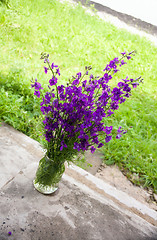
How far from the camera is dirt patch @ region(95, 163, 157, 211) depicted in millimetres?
2527

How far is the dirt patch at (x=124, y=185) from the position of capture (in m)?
2.53

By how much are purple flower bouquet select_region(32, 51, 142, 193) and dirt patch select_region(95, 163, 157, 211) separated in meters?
1.32

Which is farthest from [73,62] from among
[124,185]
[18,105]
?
[124,185]

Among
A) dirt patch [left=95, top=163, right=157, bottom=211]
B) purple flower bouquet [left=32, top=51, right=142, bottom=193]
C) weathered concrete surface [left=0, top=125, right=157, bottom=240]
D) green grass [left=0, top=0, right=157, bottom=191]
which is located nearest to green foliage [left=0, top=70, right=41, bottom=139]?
green grass [left=0, top=0, right=157, bottom=191]

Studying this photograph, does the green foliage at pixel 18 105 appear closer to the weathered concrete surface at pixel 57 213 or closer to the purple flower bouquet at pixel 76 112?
the weathered concrete surface at pixel 57 213

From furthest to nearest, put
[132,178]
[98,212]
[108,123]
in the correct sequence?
[108,123] → [132,178] → [98,212]

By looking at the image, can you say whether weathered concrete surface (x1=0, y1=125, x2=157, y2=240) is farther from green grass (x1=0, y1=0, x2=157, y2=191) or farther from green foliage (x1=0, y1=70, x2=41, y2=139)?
green foliage (x1=0, y1=70, x2=41, y2=139)

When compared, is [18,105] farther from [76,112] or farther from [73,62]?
[73,62]

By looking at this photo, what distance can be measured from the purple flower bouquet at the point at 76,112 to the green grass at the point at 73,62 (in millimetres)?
603

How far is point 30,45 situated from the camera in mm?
4637

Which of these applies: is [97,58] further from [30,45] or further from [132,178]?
[132,178]

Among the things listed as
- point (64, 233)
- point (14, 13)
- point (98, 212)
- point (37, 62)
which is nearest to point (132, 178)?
point (98, 212)

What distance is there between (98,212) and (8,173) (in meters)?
0.71

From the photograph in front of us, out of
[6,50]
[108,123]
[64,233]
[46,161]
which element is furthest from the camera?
[6,50]
